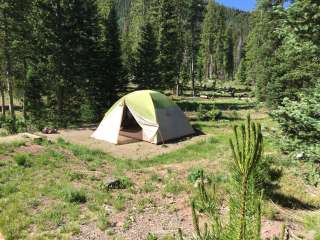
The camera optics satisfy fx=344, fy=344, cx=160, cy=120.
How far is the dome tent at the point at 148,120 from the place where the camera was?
16.2m

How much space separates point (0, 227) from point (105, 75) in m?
20.3

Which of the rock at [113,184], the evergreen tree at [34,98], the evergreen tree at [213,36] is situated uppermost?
the evergreen tree at [213,36]

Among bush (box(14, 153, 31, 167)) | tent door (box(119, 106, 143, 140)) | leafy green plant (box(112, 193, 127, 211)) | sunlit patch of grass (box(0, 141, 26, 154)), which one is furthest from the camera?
tent door (box(119, 106, 143, 140))

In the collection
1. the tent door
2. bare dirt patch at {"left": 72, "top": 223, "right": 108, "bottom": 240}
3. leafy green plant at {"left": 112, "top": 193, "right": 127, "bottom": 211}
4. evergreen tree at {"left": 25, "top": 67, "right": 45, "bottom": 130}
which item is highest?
evergreen tree at {"left": 25, "top": 67, "right": 45, "bottom": 130}

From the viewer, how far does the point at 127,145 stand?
1591 centimetres

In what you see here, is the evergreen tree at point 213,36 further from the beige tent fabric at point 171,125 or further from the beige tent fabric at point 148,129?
the beige tent fabric at point 148,129

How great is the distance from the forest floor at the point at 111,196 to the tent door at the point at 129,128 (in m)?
3.46

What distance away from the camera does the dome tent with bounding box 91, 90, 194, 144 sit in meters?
16.2

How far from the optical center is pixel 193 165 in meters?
11.6

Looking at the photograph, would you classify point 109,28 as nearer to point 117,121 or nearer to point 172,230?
point 117,121

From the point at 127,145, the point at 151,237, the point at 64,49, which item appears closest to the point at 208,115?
the point at 127,145

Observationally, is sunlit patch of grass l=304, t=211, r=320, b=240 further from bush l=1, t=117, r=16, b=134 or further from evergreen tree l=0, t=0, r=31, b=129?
evergreen tree l=0, t=0, r=31, b=129

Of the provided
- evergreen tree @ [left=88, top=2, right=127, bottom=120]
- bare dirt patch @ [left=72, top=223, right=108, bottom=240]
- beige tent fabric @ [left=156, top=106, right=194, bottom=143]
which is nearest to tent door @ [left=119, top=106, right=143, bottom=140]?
beige tent fabric @ [left=156, top=106, right=194, bottom=143]

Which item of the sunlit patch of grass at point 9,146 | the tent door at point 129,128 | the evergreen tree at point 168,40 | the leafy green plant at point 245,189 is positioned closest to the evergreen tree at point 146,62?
the evergreen tree at point 168,40
